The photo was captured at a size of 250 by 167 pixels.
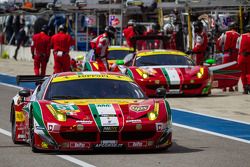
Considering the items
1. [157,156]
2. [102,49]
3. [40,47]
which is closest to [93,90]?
[157,156]

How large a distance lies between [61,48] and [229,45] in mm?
4951

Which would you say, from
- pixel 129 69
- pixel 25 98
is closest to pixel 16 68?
pixel 129 69

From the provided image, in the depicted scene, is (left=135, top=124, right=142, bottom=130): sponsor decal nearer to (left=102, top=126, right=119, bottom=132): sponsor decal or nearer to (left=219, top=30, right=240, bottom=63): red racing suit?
(left=102, top=126, right=119, bottom=132): sponsor decal

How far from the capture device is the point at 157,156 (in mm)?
11484

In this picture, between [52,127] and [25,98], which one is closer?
[52,127]

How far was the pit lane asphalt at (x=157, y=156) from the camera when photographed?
1069 centimetres

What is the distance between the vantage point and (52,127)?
11.6 meters

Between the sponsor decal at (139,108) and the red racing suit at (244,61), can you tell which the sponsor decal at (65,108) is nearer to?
the sponsor decal at (139,108)

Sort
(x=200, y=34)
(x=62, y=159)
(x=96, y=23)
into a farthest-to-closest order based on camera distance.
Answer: (x=96, y=23), (x=200, y=34), (x=62, y=159)

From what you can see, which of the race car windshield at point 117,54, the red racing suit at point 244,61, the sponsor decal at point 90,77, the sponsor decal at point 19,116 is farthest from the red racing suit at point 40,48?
the sponsor decal at point 90,77

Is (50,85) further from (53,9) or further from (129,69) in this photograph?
(53,9)

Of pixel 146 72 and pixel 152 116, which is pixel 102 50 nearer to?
pixel 146 72

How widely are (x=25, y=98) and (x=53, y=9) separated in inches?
833

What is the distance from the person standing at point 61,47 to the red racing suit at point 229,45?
15.0 feet
